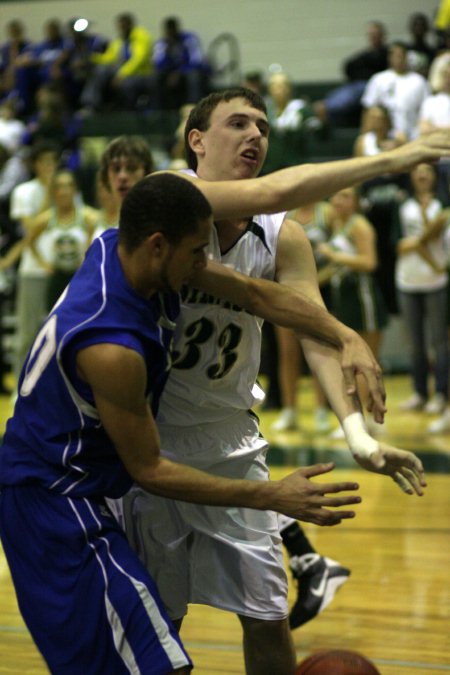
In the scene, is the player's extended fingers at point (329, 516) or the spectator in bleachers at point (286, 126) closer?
the player's extended fingers at point (329, 516)

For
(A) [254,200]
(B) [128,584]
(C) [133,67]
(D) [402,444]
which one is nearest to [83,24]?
(A) [254,200]

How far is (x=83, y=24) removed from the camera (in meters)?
3.92

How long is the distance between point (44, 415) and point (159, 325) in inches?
13.9

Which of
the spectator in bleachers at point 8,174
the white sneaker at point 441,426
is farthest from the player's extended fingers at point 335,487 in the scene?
the spectator in bleachers at point 8,174

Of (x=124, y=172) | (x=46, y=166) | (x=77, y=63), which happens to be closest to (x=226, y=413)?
(x=124, y=172)

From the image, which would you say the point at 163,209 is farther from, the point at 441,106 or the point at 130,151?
the point at 441,106

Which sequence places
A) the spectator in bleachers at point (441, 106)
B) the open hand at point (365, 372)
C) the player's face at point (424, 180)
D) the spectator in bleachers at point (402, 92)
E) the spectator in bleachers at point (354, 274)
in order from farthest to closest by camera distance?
the spectator in bleachers at point (402, 92) → the spectator in bleachers at point (441, 106) → the player's face at point (424, 180) → the spectator in bleachers at point (354, 274) → the open hand at point (365, 372)

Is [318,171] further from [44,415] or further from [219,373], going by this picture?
[44,415]

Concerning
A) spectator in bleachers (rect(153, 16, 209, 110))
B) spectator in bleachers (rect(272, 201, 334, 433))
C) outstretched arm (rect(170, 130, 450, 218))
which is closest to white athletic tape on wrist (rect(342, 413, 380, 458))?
outstretched arm (rect(170, 130, 450, 218))

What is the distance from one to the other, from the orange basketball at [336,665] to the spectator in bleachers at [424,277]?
6.66 metres

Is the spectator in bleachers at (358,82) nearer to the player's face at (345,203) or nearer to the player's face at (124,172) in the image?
the player's face at (345,203)

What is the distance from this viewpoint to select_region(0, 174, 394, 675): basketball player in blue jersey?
2.67 metres

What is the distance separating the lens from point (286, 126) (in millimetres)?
11062

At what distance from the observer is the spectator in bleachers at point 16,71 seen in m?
15.9
